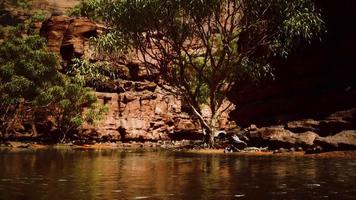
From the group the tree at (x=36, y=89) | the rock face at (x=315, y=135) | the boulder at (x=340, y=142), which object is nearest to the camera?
the boulder at (x=340, y=142)

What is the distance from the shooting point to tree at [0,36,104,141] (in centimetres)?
4547

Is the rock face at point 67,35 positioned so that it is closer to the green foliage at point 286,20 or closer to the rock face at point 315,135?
the green foliage at point 286,20

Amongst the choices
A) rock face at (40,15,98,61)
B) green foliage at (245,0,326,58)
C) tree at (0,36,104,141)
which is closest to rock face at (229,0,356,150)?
green foliage at (245,0,326,58)

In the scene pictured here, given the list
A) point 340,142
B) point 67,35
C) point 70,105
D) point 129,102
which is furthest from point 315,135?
point 67,35

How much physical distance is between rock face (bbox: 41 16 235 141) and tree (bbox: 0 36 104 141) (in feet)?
18.9

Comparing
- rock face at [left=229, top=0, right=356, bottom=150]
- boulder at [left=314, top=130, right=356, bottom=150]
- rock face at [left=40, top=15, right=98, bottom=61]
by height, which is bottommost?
boulder at [left=314, top=130, right=356, bottom=150]

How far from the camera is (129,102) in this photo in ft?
200

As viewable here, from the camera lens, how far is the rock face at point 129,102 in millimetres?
59031

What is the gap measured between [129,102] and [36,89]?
658 inches

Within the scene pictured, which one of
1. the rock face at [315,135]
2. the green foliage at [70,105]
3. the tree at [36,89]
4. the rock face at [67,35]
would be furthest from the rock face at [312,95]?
the rock face at [67,35]

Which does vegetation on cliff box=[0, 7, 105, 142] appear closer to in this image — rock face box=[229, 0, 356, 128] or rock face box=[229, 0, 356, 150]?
rock face box=[229, 0, 356, 150]

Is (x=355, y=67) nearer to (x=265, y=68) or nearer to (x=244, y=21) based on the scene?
(x=265, y=68)

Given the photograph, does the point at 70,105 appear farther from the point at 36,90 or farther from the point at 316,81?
the point at 316,81

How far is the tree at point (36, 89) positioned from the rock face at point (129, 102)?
5756mm
